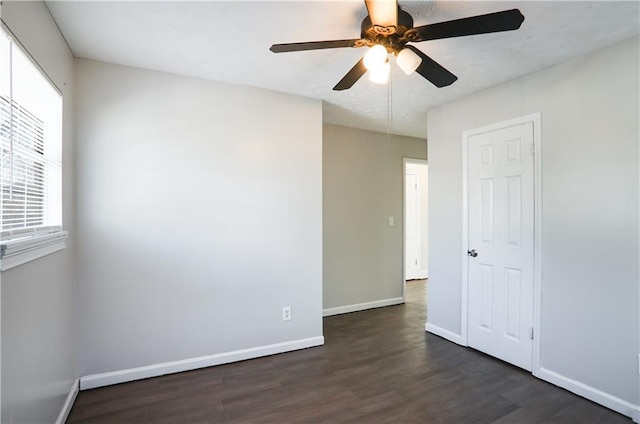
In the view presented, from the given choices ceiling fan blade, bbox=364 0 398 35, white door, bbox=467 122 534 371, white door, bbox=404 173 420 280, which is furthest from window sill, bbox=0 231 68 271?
white door, bbox=404 173 420 280

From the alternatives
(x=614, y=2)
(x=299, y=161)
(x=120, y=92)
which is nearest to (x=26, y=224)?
(x=120, y=92)

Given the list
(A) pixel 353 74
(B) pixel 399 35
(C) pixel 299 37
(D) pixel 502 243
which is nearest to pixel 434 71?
(B) pixel 399 35

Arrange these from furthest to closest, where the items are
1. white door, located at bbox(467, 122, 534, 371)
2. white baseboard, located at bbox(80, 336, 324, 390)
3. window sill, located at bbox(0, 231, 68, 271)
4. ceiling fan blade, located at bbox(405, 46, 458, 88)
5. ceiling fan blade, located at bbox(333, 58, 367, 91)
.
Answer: white door, located at bbox(467, 122, 534, 371) < white baseboard, located at bbox(80, 336, 324, 390) < ceiling fan blade, located at bbox(333, 58, 367, 91) < ceiling fan blade, located at bbox(405, 46, 458, 88) < window sill, located at bbox(0, 231, 68, 271)

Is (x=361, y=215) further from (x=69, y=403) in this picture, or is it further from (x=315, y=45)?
(x=69, y=403)

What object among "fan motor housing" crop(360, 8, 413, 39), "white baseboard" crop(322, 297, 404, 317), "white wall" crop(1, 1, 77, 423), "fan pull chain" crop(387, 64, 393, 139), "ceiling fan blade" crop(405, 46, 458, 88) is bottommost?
"white baseboard" crop(322, 297, 404, 317)

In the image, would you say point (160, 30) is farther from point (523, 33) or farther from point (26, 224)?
point (523, 33)

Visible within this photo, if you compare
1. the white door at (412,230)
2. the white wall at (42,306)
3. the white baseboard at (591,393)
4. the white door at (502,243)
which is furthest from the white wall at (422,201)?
the white wall at (42,306)

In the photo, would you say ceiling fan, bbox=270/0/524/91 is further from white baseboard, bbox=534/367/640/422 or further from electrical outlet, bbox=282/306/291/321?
white baseboard, bbox=534/367/640/422

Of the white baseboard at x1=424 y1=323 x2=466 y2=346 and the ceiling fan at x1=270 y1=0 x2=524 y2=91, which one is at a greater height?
the ceiling fan at x1=270 y1=0 x2=524 y2=91

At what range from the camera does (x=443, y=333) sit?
340 centimetres

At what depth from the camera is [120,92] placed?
2480 mm

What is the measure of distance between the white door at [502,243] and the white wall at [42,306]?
3.21 meters

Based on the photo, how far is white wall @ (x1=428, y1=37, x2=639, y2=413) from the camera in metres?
2.09

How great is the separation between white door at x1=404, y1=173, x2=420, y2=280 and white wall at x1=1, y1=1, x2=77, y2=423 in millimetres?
5220
